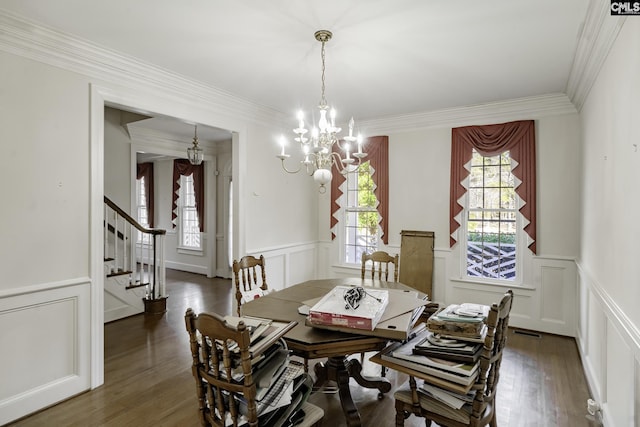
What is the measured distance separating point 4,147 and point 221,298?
148 inches

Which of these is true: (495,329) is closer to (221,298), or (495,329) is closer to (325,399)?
(325,399)

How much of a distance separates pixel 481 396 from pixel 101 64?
11.6ft

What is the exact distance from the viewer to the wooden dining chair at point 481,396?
5.18 ft

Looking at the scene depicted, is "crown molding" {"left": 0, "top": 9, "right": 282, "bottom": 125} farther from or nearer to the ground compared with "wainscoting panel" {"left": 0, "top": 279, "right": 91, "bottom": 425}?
farther from the ground

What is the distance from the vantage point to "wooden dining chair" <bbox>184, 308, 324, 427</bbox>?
132 cm

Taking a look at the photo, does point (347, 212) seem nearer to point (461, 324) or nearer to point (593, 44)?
point (593, 44)

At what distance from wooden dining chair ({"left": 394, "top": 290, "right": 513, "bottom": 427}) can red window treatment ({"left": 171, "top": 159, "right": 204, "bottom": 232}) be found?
21.4ft

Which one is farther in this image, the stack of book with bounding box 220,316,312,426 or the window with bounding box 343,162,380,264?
the window with bounding box 343,162,380,264

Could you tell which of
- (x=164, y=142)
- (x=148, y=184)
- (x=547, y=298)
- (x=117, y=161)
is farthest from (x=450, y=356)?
(x=148, y=184)

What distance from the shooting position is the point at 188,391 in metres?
→ 2.82

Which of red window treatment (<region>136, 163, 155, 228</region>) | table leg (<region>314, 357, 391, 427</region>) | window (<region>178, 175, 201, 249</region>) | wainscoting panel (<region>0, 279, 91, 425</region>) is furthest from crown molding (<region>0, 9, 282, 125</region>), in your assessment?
red window treatment (<region>136, 163, 155, 228</region>)

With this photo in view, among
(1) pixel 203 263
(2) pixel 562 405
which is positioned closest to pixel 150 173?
(1) pixel 203 263

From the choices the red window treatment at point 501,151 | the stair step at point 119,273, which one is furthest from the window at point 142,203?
the red window treatment at point 501,151

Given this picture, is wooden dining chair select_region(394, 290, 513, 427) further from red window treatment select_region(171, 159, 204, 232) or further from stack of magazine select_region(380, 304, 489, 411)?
red window treatment select_region(171, 159, 204, 232)
